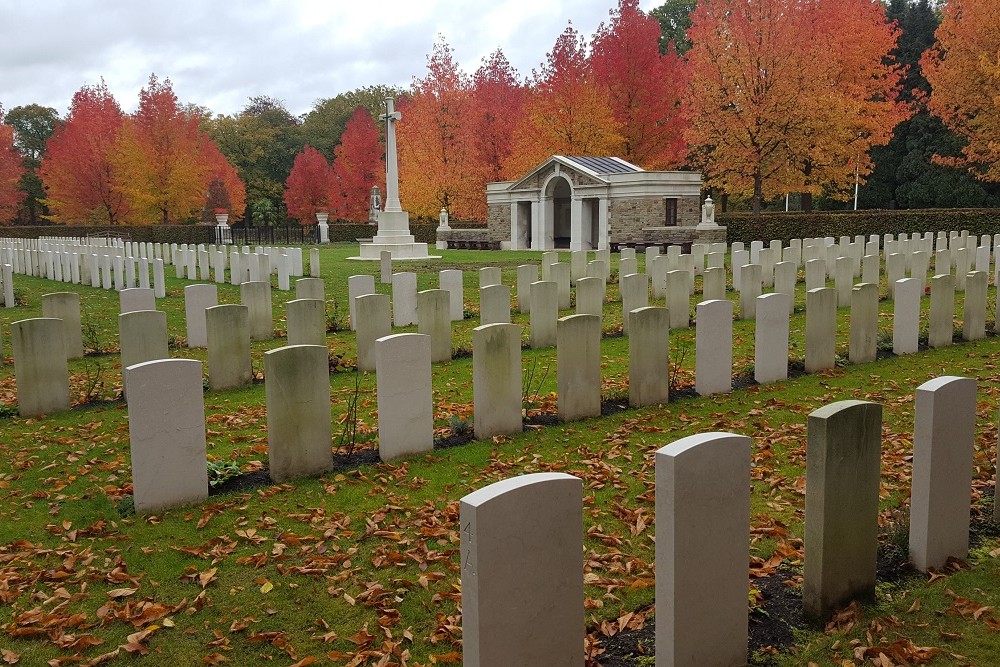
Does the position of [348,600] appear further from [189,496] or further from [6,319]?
[6,319]

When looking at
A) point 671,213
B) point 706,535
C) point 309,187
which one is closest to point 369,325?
point 706,535

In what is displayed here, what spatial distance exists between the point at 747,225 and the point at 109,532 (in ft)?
102

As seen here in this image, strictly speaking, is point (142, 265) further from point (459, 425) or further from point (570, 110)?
point (570, 110)

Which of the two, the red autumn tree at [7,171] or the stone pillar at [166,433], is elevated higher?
the red autumn tree at [7,171]

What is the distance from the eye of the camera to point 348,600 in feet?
13.8

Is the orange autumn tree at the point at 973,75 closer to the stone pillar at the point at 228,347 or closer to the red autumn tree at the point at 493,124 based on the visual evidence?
the red autumn tree at the point at 493,124

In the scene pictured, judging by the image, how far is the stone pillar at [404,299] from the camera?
12.3 m

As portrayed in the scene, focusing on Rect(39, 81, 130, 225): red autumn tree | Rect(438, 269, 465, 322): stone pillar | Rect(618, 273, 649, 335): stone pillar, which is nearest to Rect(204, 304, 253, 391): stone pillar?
Rect(438, 269, 465, 322): stone pillar

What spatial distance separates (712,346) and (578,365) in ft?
5.53

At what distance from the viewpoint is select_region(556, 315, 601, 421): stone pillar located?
7113mm

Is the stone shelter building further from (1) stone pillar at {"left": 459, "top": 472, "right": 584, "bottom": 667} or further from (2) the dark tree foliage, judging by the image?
(1) stone pillar at {"left": 459, "top": 472, "right": 584, "bottom": 667}

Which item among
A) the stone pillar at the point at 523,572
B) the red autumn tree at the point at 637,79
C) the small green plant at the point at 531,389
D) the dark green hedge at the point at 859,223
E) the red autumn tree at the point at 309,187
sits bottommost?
the small green plant at the point at 531,389

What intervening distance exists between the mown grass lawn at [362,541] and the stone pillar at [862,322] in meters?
1.14

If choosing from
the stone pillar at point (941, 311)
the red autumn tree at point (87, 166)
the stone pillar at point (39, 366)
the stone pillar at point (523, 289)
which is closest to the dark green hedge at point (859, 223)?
the stone pillar at point (523, 289)
